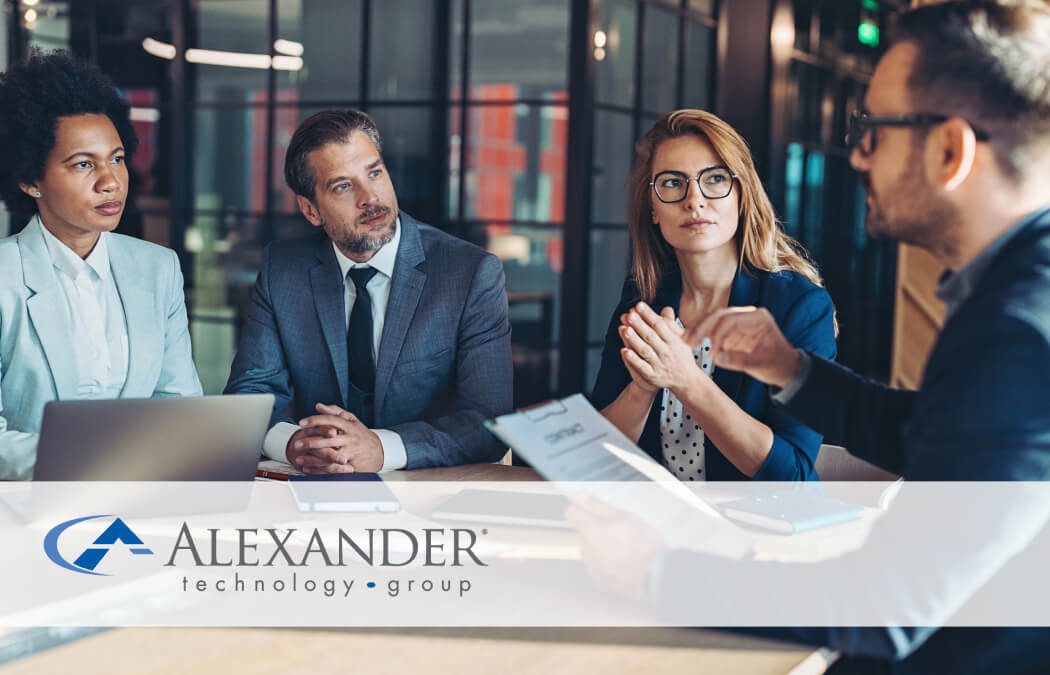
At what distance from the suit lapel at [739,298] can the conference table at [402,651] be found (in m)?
0.94

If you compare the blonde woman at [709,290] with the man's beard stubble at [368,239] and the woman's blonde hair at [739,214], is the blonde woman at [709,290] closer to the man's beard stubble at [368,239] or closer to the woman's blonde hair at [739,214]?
the woman's blonde hair at [739,214]

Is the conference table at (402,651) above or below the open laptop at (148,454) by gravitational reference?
below

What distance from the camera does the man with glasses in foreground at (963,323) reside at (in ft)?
3.58

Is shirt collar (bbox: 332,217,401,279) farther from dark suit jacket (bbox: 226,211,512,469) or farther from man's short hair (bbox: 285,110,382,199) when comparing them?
man's short hair (bbox: 285,110,382,199)

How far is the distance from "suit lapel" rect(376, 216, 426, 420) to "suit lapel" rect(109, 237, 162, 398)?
50cm

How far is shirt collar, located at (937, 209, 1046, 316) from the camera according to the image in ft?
3.97

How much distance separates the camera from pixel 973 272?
124 cm

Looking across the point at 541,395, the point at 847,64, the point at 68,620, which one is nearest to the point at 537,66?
the point at 541,395

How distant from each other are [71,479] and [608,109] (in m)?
3.45

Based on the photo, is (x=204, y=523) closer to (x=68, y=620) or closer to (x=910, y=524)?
(x=68, y=620)

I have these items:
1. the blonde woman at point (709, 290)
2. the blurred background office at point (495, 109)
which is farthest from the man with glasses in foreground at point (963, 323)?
the blurred background office at point (495, 109)

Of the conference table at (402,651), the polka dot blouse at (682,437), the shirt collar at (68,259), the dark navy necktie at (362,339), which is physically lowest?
the conference table at (402,651)

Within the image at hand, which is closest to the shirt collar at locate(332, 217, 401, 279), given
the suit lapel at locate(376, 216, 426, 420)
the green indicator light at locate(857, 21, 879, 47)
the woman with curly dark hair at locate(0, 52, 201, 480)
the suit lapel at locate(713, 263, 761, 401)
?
the suit lapel at locate(376, 216, 426, 420)

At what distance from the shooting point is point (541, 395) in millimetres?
4734
